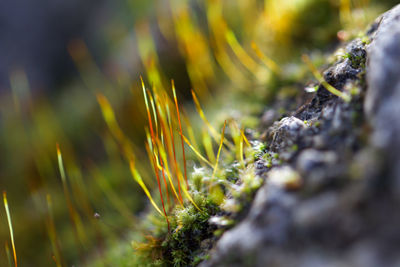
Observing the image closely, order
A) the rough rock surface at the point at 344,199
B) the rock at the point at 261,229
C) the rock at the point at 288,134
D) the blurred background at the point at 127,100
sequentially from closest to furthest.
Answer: the rough rock surface at the point at 344,199 < the rock at the point at 261,229 < the rock at the point at 288,134 < the blurred background at the point at 127,100

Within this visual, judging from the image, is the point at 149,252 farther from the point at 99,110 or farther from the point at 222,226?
the point at 99,110

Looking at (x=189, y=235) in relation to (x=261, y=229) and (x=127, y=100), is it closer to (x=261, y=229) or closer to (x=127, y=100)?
(x=261, y=229)

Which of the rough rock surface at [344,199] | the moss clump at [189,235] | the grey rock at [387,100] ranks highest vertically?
the grey rock at [387,100]

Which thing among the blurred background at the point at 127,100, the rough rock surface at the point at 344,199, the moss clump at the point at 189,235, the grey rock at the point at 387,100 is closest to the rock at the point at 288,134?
the rough rock surface at the point at 344,199

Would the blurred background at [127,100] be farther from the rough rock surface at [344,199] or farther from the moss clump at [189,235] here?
the rough rock surface at [344,199]

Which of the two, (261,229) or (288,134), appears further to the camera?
(288,134)

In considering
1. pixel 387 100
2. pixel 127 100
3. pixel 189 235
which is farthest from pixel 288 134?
pixel 127 100

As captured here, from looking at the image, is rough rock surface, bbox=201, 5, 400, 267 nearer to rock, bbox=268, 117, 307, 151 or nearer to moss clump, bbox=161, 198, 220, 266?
rock, bbox=268, 117, 307, 151
